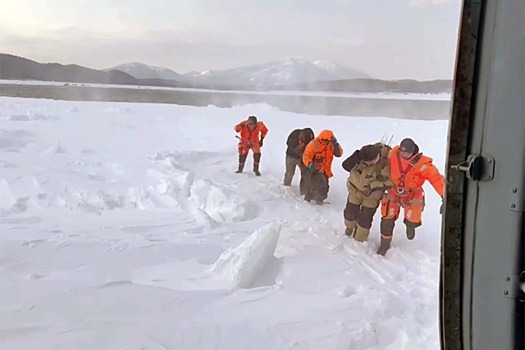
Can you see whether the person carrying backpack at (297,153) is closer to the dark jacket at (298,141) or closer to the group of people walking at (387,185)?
the dark jacket at (298,141)

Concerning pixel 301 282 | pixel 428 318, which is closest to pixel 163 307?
pixel 301 282

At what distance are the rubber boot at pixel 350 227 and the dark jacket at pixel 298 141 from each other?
1.29m

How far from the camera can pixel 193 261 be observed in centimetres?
273

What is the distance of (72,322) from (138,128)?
5.58 metres

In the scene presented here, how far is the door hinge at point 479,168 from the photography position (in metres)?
0.60

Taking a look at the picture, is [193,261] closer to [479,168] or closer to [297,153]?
[297,153]

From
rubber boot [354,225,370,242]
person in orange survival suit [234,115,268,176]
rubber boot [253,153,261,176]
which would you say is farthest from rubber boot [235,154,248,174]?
rubber boot [354,225,370,242]

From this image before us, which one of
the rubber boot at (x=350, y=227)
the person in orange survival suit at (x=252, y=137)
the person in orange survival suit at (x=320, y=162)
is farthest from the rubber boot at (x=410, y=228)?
the person in orange survival suit at (x=252, y=137)

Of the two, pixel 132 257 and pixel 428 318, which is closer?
pixel 428 318

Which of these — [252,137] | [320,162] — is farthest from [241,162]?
[320,162]

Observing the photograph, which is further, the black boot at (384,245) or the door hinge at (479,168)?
the black boot at (384,245)

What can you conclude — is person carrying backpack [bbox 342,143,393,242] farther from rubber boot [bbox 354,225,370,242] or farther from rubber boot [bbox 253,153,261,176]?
rubber boot [bbox 253,153,261,176]

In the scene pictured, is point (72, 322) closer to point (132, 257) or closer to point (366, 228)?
point (132, 257)

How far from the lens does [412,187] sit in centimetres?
300
